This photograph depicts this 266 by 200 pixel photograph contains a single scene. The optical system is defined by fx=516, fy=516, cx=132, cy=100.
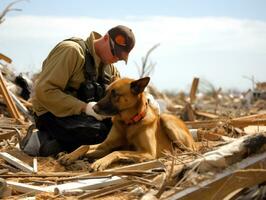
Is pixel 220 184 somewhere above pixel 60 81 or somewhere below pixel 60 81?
below

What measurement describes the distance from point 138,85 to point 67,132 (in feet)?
4.13

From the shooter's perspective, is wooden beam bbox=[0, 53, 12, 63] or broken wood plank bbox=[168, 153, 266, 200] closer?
broken wood plank bbox=[168, 153, 266, 200]

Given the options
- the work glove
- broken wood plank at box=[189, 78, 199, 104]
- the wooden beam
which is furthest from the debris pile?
broken wood plank at box=[189, 78, 199, 104]

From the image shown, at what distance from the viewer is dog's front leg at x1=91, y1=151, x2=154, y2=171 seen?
233 inches

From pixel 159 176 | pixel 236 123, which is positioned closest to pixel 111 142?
pixel 159 176

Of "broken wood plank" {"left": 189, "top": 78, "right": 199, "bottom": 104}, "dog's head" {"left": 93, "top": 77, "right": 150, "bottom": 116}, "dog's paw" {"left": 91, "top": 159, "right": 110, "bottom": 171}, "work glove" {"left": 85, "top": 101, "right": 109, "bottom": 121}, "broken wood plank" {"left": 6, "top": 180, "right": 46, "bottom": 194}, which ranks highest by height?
"dog's head" {"left": 93, "top": 77, "right": 150, "bottom": 116}

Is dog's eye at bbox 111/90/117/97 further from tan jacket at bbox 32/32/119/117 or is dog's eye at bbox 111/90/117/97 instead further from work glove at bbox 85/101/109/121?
tan jacket at bbox 32/32/119/117

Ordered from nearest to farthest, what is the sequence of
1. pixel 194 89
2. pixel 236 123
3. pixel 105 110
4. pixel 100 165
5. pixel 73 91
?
1. pixel 100 165
2. pixel 105 110
3. pixel 73 91
4. pixel 236 123
5. pixel 194 89

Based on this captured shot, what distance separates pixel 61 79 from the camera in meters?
6.83

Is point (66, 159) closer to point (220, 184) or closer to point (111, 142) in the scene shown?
point (111, 142)

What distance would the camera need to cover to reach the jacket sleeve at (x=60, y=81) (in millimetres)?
→ 6809

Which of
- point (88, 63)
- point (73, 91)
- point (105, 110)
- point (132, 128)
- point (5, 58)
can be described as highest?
point (88, 63)

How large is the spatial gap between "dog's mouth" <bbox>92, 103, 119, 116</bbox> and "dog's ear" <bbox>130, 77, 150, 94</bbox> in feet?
1.14

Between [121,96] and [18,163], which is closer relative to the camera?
[18,163]
